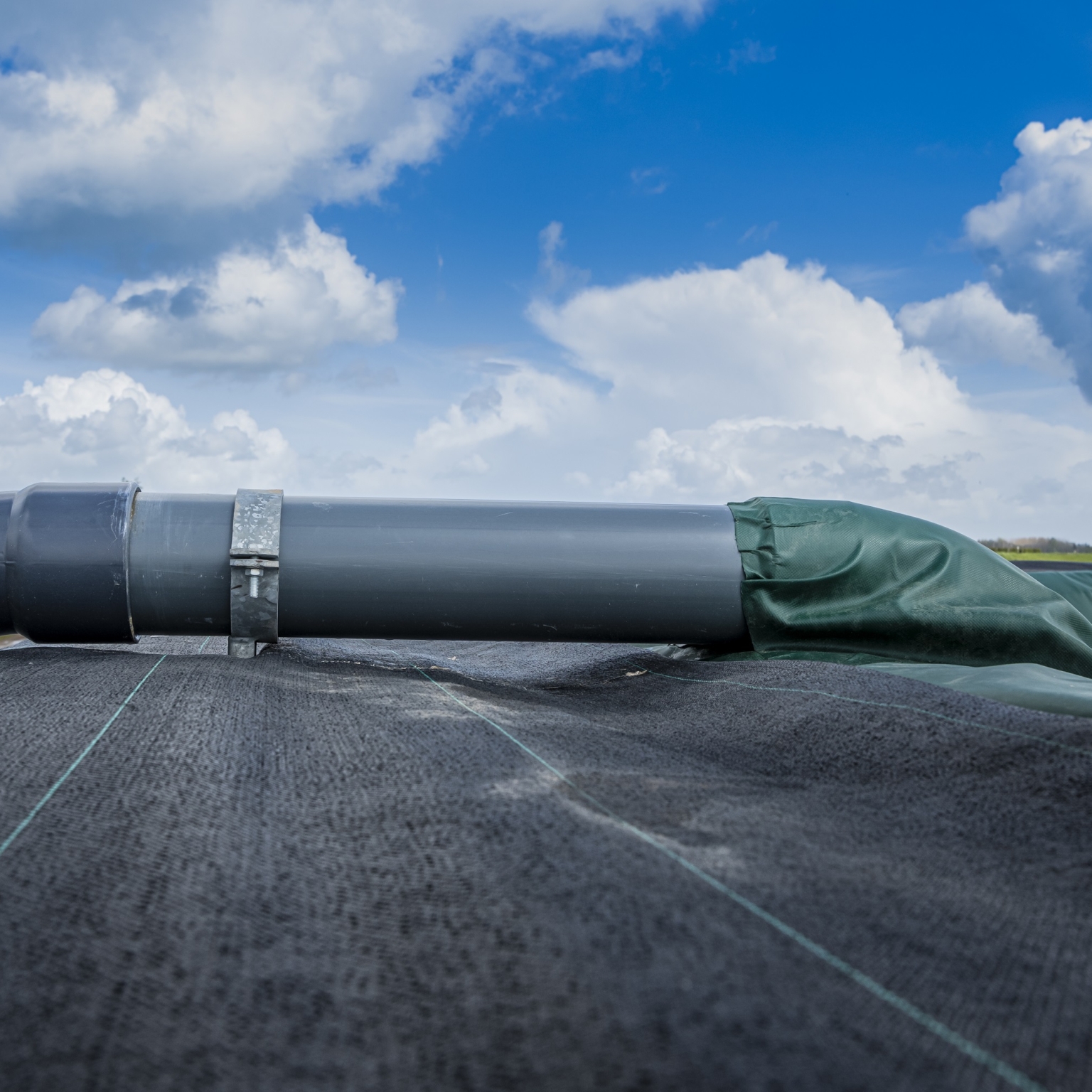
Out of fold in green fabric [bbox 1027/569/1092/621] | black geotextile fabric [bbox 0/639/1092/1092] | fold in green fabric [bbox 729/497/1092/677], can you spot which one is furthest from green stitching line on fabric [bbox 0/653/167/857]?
fold in green fabric [bbox 1027/569/1092/621]

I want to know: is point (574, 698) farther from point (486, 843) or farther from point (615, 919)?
point (615, 919)

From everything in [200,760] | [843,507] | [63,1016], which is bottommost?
[63,1016]

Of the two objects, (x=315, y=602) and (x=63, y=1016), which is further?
(x=315, y=602)

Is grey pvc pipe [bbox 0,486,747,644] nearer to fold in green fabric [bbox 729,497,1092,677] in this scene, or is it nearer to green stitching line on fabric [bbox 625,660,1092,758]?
fold in green fabric [bbox 729,497,1092,677]

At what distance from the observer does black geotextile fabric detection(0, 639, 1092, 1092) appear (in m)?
0.85

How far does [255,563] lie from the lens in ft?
8.66

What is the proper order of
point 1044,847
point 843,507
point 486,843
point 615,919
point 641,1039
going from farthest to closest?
1. point 843,507
2. point 1044,847
3. point 486,843
4. point 615,919
5. point 641,1039

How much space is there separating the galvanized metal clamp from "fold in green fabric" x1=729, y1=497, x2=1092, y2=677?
1.44m

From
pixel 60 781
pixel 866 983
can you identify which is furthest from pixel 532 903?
pixel 60 781

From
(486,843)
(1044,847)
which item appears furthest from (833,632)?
(486,843)

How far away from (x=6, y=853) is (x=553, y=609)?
173cm

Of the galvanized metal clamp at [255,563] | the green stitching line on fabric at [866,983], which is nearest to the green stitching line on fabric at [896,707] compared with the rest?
the green stitching line on fabric at [866,983]

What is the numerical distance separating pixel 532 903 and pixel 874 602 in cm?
204

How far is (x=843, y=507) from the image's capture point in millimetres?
2861
